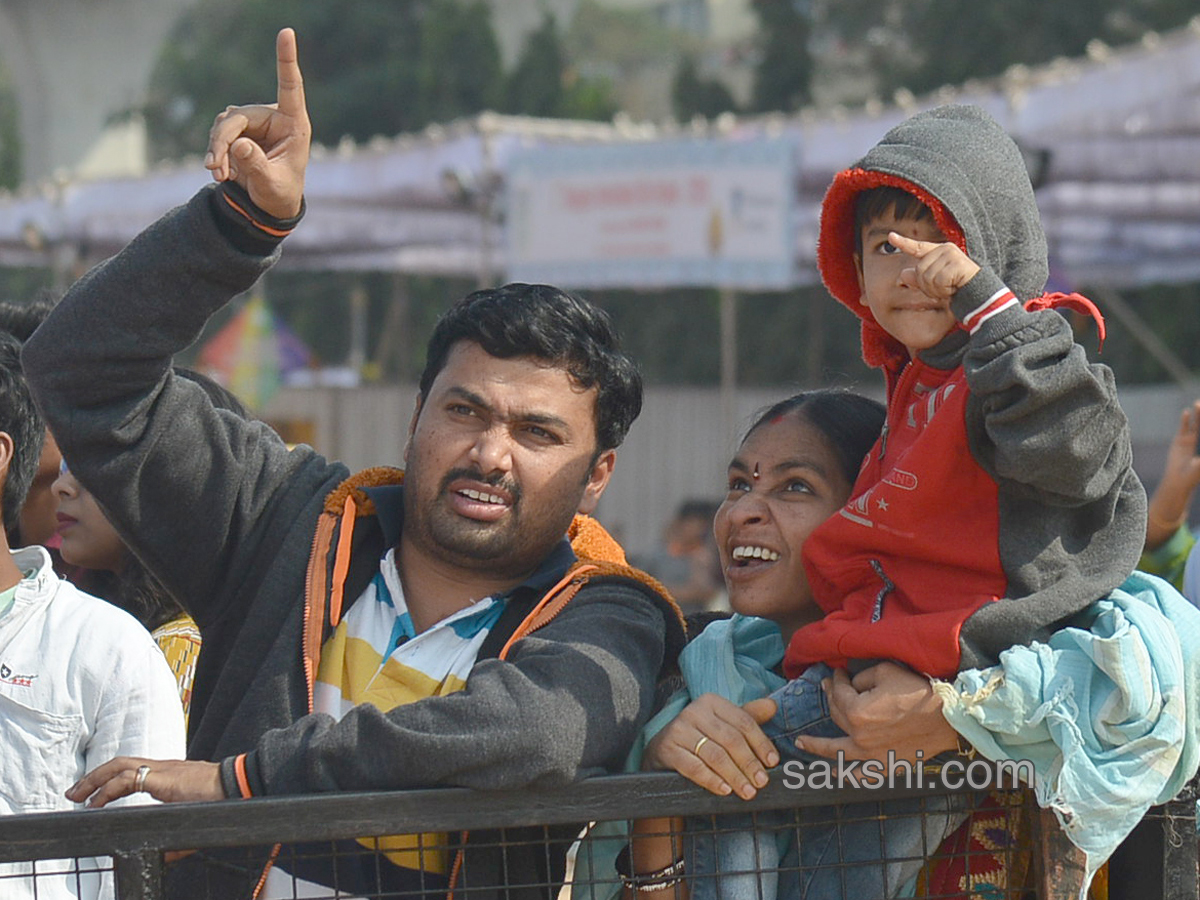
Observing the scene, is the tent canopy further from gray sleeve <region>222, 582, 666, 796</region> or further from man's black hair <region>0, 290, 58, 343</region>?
gray sleeve <region>222, 582, 666, 796</region>

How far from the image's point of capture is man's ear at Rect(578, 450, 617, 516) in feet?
8.61

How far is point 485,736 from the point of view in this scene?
1973 millimetres

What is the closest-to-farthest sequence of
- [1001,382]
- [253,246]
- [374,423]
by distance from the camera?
[1001,382] → [253,246] → [374,423]

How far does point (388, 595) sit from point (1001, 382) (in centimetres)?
111

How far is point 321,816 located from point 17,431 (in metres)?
1.17

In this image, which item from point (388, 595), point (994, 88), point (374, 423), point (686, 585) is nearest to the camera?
point (388, 595)

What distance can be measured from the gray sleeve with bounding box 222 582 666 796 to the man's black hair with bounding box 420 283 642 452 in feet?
1.77

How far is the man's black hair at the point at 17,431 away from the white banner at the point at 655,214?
6.05 meters

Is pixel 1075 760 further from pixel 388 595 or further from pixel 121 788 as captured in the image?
pixel 121 788

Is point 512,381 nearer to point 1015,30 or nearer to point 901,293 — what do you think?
point 901,293

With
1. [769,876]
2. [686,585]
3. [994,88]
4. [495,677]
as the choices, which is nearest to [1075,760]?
[769,876]

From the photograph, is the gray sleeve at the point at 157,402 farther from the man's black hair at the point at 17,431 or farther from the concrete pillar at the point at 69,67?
the concrete pillar at the point at 69,67

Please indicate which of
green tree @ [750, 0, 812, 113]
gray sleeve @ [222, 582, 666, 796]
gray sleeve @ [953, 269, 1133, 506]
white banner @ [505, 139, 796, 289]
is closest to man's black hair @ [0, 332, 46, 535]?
gray sleeve @ [222, 582, 666, 796]

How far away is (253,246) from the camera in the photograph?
228cm
